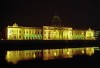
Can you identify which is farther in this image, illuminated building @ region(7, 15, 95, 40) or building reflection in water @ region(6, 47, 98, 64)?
illuminated building @ region(7, 15, 95, 40)

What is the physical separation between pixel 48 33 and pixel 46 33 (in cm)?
79

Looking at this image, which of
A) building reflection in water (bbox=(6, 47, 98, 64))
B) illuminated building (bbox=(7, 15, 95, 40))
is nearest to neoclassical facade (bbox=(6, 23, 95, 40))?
illuminated building (bbox=(7, 15, 95, 40))

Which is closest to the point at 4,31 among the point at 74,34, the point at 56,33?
the point at 56,33

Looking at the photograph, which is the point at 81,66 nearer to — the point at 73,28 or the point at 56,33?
the point at 56,33

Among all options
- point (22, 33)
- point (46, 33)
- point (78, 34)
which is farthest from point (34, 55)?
point (78, 34)

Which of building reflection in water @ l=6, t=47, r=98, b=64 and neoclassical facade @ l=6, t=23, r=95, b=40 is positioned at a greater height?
neoclassical facade @ l=6, t=23, r=95, b=40

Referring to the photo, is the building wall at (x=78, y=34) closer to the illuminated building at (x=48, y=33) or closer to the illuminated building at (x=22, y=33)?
the illuminated building at (x=48, y=33)

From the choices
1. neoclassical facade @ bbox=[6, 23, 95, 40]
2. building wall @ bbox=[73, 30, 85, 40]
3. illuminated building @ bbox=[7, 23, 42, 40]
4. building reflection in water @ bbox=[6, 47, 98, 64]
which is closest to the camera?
building reflection in water @ bbox=[6, 47, 98, 64]

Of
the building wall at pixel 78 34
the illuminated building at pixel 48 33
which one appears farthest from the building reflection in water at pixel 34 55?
the building wall at pixel 78 34

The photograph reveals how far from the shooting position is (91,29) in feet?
282

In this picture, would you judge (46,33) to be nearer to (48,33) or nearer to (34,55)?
(48,33)

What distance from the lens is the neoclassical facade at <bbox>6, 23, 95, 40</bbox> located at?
63.4 meters

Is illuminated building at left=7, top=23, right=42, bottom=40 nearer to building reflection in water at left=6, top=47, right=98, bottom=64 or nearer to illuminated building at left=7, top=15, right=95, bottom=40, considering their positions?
illuminated building at left=7, top=15, right=95, bottom=40

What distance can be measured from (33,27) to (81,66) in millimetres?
47789
